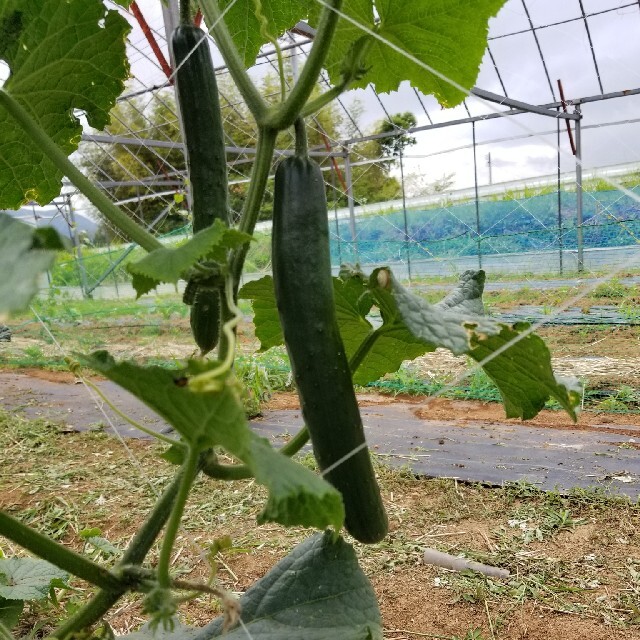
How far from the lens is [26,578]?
175 cm

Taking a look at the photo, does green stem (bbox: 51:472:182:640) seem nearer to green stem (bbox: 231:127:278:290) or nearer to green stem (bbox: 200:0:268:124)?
green stem (bbox: 231:127:278:290)

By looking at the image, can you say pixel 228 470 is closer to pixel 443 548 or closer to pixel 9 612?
pixel 9 612

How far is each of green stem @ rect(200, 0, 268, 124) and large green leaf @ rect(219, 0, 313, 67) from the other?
32 centimetres

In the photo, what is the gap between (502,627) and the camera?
2.01 metres

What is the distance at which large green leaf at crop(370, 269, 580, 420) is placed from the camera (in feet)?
2.67

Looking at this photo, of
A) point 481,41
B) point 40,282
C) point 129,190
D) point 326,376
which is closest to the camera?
point 40,282

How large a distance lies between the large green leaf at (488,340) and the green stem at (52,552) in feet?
1.50

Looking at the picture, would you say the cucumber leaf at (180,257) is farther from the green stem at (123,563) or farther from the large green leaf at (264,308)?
the large green leaf at (264,308)

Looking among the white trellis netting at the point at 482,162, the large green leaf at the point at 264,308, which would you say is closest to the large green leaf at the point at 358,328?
the large green leaf at the point at 264,308

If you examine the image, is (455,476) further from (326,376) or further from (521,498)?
(326,376)

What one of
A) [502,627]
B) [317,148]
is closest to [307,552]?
[502,627]

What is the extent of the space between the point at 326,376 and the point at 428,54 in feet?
1.95

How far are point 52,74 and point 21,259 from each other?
24.5 inches

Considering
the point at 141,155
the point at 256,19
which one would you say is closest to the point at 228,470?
the point at 256,19
